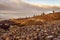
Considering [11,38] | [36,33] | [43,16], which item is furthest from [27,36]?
[43,16]

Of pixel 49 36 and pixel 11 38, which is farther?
pixel 11 38

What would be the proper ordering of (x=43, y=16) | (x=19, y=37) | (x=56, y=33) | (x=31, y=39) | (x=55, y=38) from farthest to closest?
(x=43, y=16) < (x=19, y=37) < (x=31, y=39) < (x=56, y=33) < (x=55, y=38)

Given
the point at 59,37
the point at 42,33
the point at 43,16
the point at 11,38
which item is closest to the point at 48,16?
the point at 43,16

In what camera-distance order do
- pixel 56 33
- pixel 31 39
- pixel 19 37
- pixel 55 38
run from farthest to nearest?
pixel 19 37
pixel 31 39
pixel 56 33
pixel 55 38

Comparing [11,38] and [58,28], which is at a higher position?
[58,28]

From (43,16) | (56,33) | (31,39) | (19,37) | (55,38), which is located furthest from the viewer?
(43,16)

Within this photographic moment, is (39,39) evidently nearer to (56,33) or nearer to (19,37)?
(56,33)

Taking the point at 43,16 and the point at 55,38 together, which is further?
the point at 43,16

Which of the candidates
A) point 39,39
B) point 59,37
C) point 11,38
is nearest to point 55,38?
point 59,37

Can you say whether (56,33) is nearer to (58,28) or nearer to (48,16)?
(58,28)
